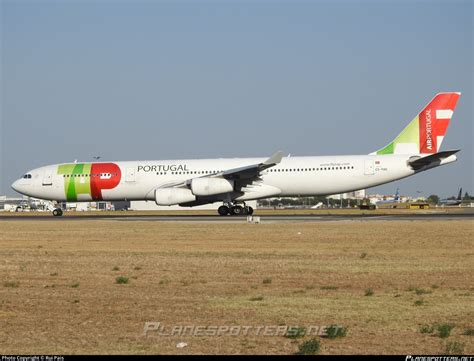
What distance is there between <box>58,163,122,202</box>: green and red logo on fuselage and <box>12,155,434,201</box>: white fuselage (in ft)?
0.20

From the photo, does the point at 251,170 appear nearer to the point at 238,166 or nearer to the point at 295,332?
the point at 238,166

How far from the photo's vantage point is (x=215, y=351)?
9250 mm

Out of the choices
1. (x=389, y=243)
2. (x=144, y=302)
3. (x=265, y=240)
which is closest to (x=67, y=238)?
(x=265, y=240)

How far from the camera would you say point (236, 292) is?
13898 millimetres

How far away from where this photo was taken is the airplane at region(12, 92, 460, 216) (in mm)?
43250

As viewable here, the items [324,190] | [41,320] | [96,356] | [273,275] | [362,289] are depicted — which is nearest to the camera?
[96,356]

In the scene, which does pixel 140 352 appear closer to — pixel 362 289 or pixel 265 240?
pixel 362 289

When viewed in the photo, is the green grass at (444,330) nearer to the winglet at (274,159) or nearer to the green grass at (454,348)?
the green grass at (454,348)

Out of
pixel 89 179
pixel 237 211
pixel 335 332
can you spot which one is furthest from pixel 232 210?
pixel 335 332

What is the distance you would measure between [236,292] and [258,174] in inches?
1174

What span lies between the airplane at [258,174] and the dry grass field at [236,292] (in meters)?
17.4

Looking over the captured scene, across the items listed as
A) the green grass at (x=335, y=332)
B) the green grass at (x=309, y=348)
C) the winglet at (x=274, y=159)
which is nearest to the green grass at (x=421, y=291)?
the green grass at (x=335, y=332)

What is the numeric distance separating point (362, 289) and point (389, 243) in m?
9.87

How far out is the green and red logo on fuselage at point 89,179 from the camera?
151ft
